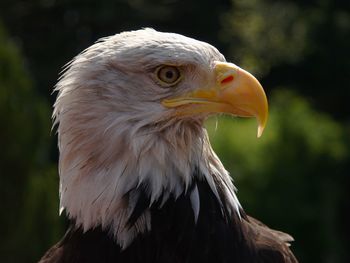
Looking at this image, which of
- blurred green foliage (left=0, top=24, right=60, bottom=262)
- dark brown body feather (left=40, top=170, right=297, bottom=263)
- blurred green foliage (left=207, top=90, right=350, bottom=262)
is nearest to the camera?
dark brown body feather (left=40, top=170, right=297, bottom=263)

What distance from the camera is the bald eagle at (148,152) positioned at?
4.58 meters

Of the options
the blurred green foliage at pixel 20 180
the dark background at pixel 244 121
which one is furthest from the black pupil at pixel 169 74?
the blurred green foliage at pixel 20 180

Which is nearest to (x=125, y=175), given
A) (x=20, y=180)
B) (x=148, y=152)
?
(x=148, y=152)

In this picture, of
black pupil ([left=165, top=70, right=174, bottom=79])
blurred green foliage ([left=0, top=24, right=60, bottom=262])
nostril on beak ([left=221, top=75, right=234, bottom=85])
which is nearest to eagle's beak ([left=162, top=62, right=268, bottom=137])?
nostril on beak ([left=221, top=75, right=234, bottom=85])

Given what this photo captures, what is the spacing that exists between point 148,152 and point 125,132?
14 cm

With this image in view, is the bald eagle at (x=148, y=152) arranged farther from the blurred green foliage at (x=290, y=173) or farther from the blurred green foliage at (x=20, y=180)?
the blurred green foliage at (x=290, y=173)

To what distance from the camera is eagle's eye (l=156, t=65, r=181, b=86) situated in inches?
183

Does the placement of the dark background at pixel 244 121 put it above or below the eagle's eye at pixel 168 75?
below

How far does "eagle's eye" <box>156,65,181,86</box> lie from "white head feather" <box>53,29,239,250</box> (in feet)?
0.09

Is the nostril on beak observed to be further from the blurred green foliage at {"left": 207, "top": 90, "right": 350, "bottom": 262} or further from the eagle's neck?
the blurred green foliage at {"left": 207, "top": 90, "right": 350, "bottom": 262}

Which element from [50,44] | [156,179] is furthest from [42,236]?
[50,44]

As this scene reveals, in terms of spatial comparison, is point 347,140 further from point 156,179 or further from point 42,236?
point 156,179

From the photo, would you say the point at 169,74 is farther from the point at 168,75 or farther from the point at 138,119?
the point at 138,119

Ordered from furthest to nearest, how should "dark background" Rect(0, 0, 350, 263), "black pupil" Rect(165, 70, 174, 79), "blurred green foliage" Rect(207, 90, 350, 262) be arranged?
"blurred green foliage" Rect(207, 90, 350, 262), "dark background" Rect(0, 0, 350, 263), "black pupil" Rect(165, 70, 174, 79)
